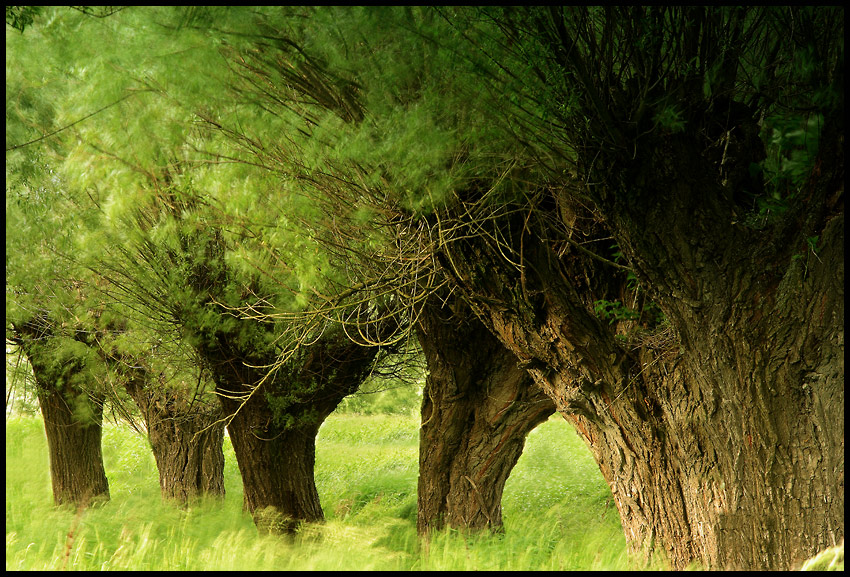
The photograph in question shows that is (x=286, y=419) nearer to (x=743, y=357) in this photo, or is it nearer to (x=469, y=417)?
(x=469, y=417)

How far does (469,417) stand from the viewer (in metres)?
7.07

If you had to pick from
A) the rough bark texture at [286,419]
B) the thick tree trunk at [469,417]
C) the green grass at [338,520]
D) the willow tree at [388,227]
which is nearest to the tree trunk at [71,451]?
the green grass at [338,520]

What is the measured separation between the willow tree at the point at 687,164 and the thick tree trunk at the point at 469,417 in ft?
9.12

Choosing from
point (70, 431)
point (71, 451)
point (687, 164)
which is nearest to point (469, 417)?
point (687, 164)

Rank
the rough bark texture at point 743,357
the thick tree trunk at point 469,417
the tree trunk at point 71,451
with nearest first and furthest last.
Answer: the rough bark texture at point 743,357 → the thick tree trunk at point 469,417 → the tree trunk at point 71,451

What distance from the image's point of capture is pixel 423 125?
10.7ft

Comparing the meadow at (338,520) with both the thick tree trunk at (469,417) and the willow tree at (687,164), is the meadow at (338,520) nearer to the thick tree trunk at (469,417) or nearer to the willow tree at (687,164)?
the thick tree trunk at (469,417)

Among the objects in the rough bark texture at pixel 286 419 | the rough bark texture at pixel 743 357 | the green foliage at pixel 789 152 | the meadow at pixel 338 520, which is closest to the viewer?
the green foliage at pixel 789 152

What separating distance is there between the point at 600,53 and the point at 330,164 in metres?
1.72

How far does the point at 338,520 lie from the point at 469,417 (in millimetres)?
2836

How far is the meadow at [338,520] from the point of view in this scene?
467 cm

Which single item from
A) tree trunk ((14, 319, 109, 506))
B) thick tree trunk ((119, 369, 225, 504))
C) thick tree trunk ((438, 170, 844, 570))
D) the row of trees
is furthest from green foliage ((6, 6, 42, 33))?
tree trunk ((14, 319, 109, 506))

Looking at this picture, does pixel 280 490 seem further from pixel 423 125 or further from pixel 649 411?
pixel 423 125

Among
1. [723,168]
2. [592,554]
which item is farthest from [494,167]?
[592,554]
